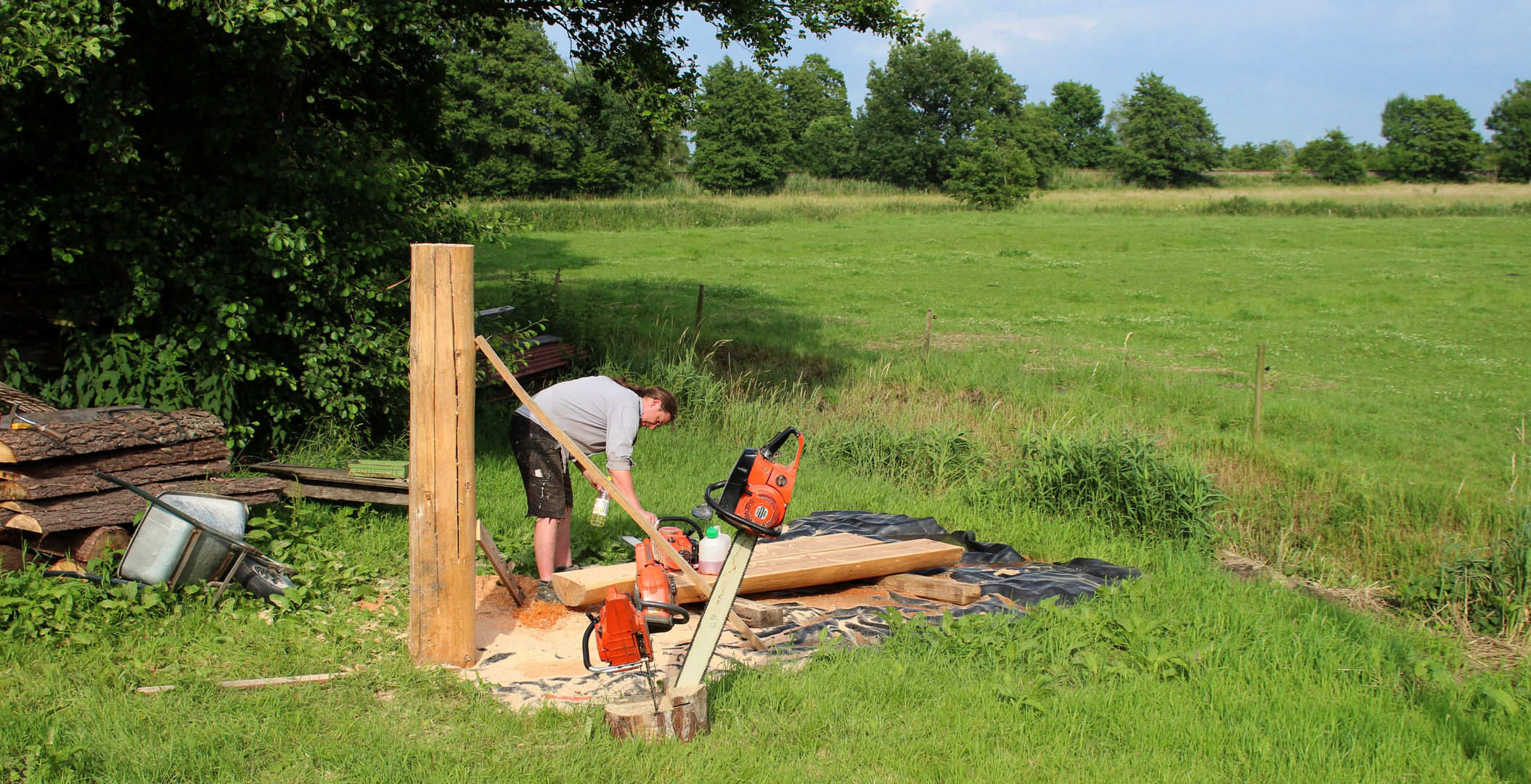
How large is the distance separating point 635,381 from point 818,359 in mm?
3375

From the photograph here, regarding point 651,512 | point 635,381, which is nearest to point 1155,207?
point 635,381

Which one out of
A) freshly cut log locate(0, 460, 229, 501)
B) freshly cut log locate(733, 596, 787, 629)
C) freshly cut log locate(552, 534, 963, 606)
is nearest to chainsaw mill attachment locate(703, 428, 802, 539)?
freshly cut log locate(552, 534, 963, 606)

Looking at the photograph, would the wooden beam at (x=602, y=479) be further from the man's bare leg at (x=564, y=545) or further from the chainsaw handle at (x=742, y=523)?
the man's bare leg at (x=564, y=545)

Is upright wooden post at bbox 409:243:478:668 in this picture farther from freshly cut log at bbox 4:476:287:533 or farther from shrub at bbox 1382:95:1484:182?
shrub at bbox 1382:95:1484:182

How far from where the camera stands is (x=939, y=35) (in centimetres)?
7150

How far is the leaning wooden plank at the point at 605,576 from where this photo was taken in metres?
5.58

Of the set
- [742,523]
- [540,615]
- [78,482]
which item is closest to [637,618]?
[742,523]

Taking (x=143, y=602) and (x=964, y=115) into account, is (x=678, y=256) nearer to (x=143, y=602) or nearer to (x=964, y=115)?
(x=143, y=602)

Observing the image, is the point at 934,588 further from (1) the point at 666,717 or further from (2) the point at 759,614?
(1) the point at 666,717

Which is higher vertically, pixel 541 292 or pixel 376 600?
pixel 541 292

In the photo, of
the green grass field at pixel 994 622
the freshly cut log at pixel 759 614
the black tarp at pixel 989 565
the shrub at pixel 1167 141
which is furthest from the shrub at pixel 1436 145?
the freshly cut log at pixel 759 614

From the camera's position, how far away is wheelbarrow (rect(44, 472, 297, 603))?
5254 mm

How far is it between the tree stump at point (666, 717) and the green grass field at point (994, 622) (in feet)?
0.31

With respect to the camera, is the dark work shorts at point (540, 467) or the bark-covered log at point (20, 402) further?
the bark-covered log at point (20, 402)
